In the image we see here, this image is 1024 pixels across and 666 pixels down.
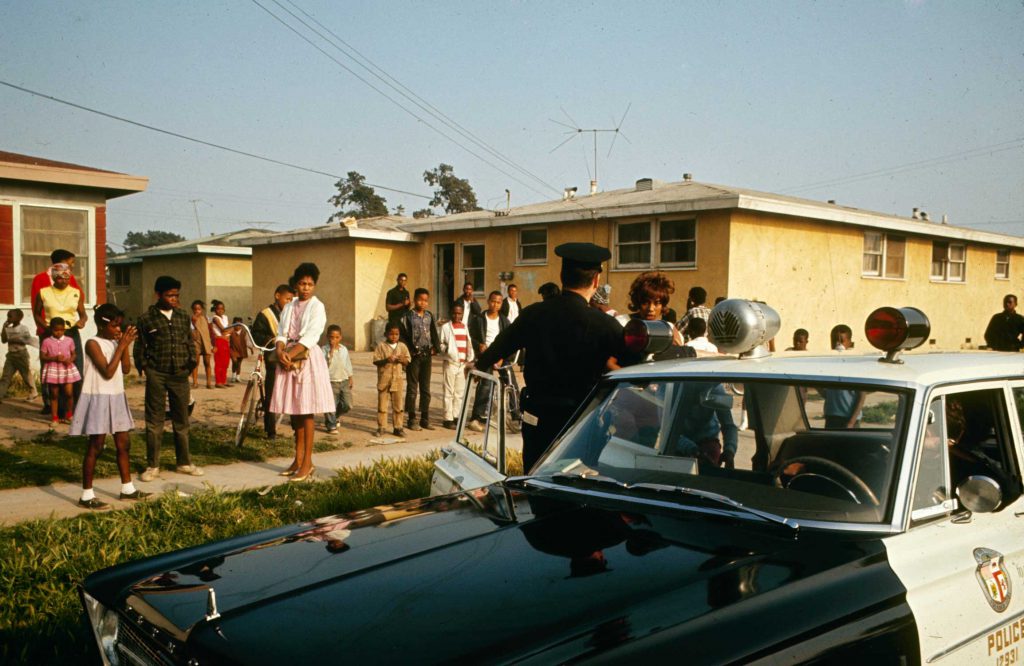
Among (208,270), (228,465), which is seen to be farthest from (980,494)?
(208,270)

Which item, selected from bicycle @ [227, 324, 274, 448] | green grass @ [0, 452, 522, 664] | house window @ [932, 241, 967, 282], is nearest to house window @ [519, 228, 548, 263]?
house window @ [932, 241, 967, 282]

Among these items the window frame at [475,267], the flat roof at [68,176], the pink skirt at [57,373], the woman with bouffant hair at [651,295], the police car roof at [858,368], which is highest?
the flat roof at [68,176]

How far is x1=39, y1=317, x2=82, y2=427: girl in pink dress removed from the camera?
1020cm

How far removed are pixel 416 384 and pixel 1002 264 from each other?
22.2 m

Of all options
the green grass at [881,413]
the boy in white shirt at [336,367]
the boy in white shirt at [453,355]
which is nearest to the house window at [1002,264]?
the boy in white shirt at [453,355]

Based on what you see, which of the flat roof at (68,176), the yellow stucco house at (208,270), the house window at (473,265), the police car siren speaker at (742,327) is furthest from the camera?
the yellow stucco house at (208,270)

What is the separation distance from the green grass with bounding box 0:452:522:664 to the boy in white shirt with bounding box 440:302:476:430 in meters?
3.38

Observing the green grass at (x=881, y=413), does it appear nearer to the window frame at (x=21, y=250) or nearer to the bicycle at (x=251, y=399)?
the bicycle at (x=251, y=399)

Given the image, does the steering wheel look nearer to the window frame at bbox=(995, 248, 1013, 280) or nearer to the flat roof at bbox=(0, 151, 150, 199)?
the flat roof at bbox=(0, 151, 150, 199)

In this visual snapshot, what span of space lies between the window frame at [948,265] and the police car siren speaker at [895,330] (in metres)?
22.1

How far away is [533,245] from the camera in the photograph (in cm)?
2127

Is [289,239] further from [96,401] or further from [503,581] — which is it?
[503,581]

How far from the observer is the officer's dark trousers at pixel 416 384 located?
1121 cm

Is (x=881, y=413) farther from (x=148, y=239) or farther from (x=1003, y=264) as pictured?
(x=148, y=239)
